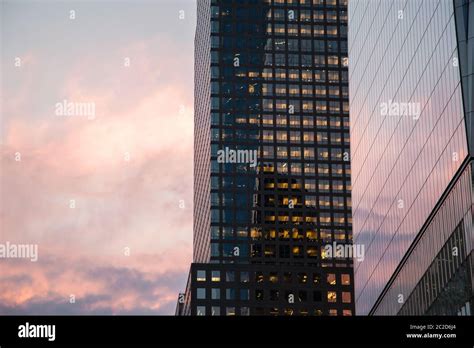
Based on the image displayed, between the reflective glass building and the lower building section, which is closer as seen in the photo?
the lower building section

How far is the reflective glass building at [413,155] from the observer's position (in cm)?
7100

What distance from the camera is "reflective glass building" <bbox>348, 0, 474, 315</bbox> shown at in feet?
233

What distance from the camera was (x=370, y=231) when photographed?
339 ft

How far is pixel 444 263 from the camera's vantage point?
7606 centimetres

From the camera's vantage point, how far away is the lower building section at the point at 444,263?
229ft

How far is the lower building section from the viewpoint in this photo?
69.9 metres

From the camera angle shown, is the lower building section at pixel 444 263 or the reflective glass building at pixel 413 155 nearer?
the lower building section at pixel 444 263

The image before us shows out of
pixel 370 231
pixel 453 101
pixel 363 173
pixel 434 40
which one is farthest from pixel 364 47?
pixel 453 101

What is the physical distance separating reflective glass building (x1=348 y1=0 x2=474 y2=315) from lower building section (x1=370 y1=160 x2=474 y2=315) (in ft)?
0.27

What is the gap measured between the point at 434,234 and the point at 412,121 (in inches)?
465

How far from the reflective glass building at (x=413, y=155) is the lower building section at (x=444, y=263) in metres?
0.08
